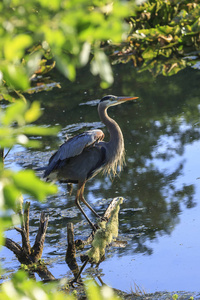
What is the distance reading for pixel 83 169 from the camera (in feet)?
17.7

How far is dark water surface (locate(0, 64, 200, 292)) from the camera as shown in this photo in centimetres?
448

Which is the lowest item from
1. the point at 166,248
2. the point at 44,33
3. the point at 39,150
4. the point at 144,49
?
the point at 144,49

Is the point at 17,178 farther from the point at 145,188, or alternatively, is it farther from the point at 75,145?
the point at 145,188

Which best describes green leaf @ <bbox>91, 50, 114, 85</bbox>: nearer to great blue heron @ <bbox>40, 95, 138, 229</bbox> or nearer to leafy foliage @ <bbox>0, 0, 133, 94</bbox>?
leafy foliage @ <bbox>0, 0, 133, 94</bbox>

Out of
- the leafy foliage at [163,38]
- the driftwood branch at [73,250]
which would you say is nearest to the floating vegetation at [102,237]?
the driftwood branch at [73,250]

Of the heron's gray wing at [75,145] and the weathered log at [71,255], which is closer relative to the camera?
the weathered log at [71,255]

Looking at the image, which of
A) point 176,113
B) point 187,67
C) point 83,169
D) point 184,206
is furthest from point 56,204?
point 187,67

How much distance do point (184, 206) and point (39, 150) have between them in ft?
10.2

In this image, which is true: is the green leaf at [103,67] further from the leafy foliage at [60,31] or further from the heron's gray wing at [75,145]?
the heron's gray wing at [75,145]

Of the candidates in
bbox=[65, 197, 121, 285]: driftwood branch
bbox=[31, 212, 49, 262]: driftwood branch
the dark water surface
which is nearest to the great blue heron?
bbox=[65, 197, 121, 285]: driftwood branch

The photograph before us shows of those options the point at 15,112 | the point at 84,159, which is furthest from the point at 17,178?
the point at 84,159

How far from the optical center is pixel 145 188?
6.13m

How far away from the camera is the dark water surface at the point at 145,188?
4.48 m

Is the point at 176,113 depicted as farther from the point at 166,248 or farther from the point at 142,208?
the point at 166,248
